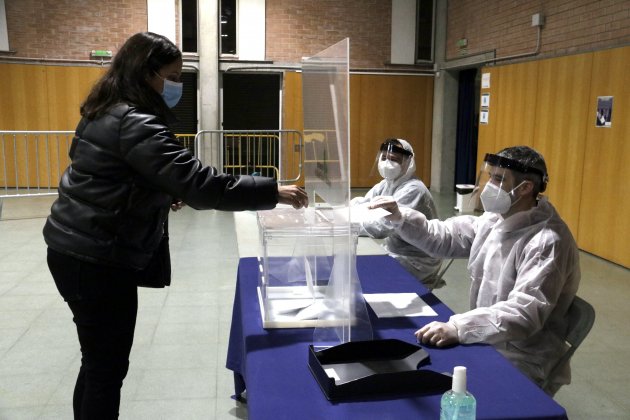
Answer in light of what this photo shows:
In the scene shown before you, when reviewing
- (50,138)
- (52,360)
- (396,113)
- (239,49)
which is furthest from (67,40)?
(52,360)

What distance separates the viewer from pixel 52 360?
295 centimetres

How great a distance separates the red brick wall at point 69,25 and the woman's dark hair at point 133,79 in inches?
325

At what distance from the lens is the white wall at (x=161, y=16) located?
9.22 m

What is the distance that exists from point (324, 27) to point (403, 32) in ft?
4.58

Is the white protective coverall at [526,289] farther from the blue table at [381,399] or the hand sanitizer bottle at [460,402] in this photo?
the hand sanitizer bottle at [460,402]

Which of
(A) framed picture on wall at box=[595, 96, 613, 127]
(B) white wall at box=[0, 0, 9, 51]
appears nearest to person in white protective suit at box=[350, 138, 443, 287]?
(A) framed picture on wall at box=[595, 96, 613, 127]

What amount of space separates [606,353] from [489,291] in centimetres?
162

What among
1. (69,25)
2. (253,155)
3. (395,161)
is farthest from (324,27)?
(395,161)

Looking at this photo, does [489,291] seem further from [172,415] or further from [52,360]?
[52,360]

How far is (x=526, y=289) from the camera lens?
1.75m

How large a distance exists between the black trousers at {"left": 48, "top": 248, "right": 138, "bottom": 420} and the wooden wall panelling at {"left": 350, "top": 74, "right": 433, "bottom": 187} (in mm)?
8202

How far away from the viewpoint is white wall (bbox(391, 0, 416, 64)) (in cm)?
970

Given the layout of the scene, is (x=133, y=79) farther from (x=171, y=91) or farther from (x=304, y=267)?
(x=304, y=267)

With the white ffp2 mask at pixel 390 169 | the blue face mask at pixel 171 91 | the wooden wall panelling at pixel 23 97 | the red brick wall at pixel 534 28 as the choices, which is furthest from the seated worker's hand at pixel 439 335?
the wooden wall panelling at pixel 23 97
